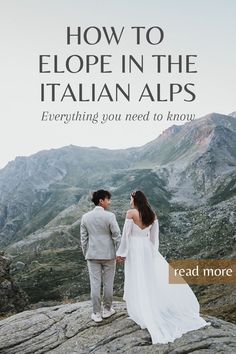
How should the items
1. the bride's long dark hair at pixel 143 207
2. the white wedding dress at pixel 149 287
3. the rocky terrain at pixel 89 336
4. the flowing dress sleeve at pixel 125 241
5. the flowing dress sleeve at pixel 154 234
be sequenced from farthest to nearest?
the flowing dress sleeve at pixel 154 234, the flowing dress sleeve at pixel 125 241, the white wedding dress at pixel 149 287, the bride's long dark hair at pixel 143 207, the rocky terrain at pixel 89 336

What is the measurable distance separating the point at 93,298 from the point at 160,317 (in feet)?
7.08

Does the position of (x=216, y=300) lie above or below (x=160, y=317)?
below

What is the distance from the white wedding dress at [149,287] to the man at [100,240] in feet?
1.11

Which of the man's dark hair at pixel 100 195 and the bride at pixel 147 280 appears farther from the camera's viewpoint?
the man's dark hair at pixel 100 195

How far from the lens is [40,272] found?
17138cm

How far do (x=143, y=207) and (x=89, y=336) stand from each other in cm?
430

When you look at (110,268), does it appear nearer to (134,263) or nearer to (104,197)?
(134,263)

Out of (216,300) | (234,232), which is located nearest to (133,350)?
(216,300)

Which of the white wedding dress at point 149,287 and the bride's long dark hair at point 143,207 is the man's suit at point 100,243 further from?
the bride's long dark hair at point 143,207

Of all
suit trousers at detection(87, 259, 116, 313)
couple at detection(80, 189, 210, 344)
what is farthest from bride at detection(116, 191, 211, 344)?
suit trousers at detection(87, 259, 116, 313)

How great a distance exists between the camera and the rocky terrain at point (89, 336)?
11777 mm

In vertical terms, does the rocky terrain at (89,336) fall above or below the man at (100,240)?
below

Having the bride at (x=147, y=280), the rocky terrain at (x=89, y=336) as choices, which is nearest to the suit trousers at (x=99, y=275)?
the bride at (x=147, y=280)

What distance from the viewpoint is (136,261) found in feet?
43.7
